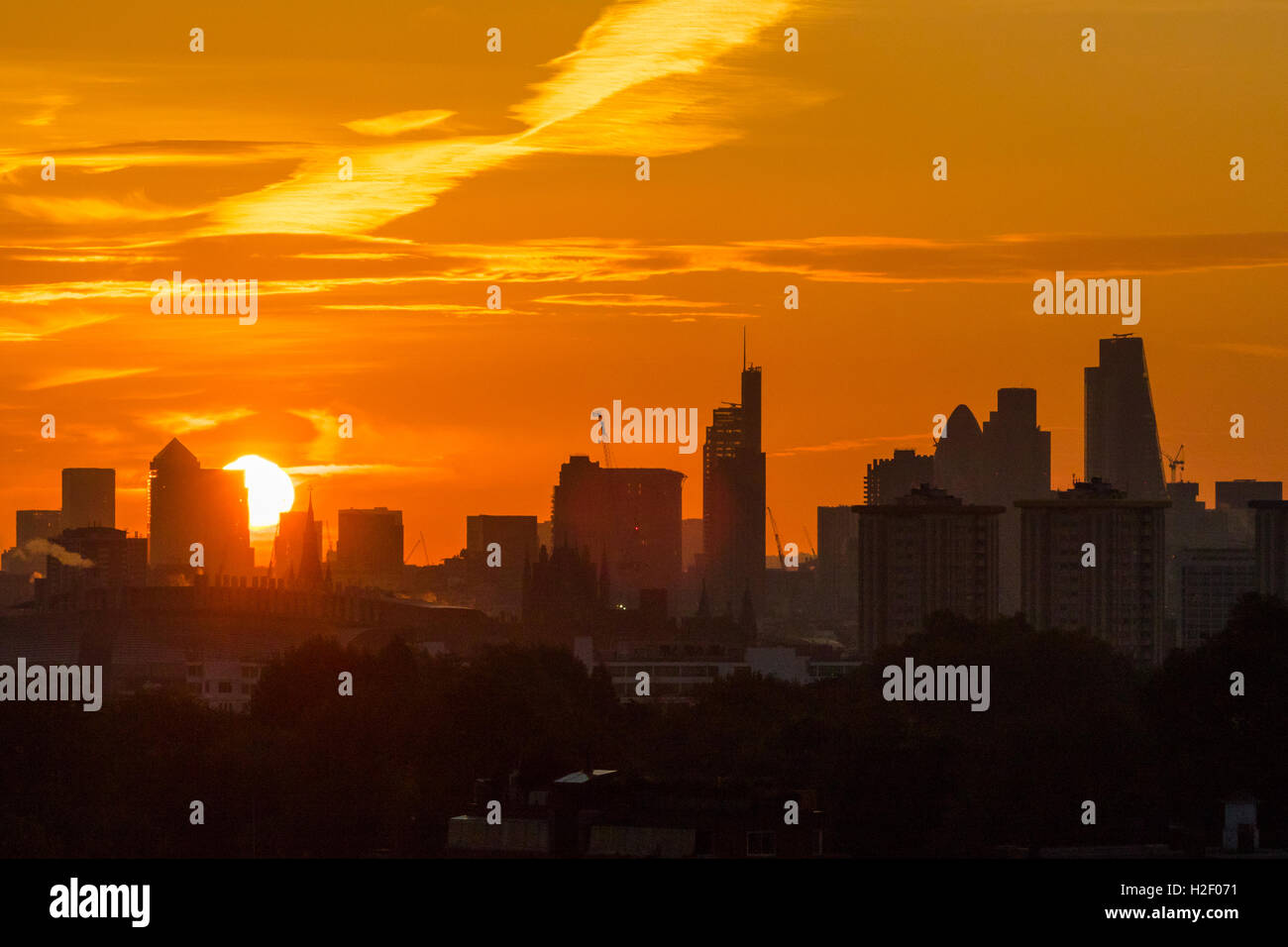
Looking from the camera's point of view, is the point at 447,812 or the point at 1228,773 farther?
the point at 1228,773
